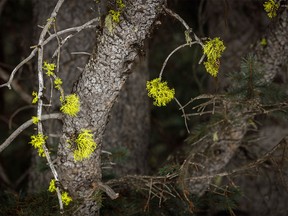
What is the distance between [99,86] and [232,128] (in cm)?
103

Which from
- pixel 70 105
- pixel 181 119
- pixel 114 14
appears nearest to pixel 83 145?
pixel 70 105

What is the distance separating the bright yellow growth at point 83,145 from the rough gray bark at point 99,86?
0.09m

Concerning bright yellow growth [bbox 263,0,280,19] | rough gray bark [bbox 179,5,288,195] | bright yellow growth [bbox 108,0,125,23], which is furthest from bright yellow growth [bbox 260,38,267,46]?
bright yellow growth [bbox 108,0,125,23]

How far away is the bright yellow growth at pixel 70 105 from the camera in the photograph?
1787 mm

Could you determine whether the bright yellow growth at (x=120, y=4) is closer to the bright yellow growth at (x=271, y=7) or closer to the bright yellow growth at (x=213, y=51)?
the bright yellow growth at (x=213, y=51)

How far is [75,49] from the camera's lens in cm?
304

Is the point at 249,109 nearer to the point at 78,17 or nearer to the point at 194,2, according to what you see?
the point at 78,17

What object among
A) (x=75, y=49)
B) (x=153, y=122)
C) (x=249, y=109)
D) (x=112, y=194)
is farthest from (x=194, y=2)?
(x=112, y=194)

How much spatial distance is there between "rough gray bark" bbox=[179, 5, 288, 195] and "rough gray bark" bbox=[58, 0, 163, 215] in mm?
488

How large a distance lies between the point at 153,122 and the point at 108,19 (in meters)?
2.58

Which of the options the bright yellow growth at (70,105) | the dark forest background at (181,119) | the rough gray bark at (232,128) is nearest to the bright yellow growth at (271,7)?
the dark forest background at (181,119)

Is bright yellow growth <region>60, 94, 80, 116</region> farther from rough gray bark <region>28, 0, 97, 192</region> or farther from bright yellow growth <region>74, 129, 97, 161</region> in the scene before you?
rough gray bark <region>28, 0, 97, 192</region>

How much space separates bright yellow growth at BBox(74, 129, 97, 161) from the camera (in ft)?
5.91

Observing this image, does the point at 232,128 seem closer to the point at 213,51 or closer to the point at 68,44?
the point at 213,51
